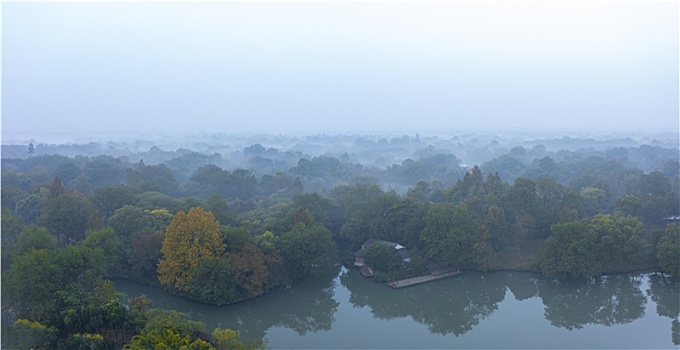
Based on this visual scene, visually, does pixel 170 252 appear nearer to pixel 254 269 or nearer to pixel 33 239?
pixel 254 269

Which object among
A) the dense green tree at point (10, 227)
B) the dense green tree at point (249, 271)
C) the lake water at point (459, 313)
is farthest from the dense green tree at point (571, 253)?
the dense green tree at point (10, 227)

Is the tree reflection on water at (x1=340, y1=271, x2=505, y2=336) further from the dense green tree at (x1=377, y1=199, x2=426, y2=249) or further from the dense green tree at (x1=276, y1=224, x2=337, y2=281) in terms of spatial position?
the dense green tree at (x1=377, y1=199, x2=426, y2=249)

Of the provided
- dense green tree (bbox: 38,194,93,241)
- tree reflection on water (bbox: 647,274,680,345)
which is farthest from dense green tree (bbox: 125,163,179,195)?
tree reflection on water (bbox: 647,274,680,345)

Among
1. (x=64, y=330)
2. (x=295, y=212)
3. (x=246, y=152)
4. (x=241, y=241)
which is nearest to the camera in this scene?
(x=64, y=330)

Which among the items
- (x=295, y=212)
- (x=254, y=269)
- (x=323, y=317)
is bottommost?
(x=323, y=317)

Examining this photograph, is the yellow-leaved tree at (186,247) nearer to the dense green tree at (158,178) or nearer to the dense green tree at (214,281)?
the dense green tree at (214,281)

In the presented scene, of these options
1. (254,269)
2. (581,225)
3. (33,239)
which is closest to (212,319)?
(254,269)
